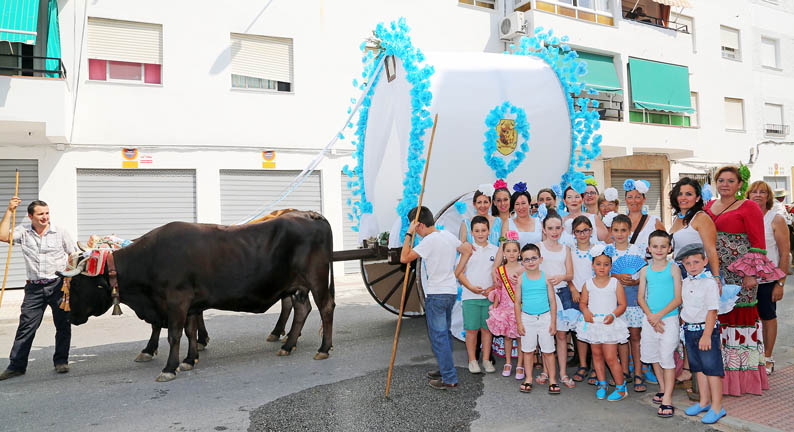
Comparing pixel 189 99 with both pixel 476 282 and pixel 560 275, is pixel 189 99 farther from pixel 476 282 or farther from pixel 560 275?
pixel 560 275

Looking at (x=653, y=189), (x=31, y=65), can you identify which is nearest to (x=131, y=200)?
(x=31, y=65)

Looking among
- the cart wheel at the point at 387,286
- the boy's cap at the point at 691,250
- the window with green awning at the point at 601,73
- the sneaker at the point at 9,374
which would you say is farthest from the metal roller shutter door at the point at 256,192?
the boy's cap at the point at 691,250

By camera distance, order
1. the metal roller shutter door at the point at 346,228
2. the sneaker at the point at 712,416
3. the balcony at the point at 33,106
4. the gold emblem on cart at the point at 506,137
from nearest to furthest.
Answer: the sneaker at the point at 712,416 → the gold emblem on cart at the point at 506,137 → the balcony at the point at 33,106 → the metal roller shutter door at the point at 346,228

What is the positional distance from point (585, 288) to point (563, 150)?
260cm

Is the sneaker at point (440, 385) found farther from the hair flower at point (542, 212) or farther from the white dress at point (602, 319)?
the hair flower at point (542, 212)

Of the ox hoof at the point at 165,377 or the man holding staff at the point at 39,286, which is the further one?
the man holding staff at the point at 39,286

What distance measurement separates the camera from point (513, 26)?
1550 cm

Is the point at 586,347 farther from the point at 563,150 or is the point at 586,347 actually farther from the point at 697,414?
the point at 563,150

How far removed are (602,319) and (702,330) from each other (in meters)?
0.71

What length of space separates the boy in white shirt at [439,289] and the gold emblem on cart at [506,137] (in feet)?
5.79

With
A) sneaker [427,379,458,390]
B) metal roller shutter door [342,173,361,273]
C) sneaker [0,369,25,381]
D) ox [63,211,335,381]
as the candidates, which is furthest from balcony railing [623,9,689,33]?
sneaker [0,369,25,381]

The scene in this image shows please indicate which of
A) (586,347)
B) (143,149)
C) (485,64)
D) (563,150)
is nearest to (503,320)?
(586,347)

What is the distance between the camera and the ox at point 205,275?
18.0ft

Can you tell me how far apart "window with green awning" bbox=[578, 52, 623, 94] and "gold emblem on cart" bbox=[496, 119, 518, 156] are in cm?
1207
